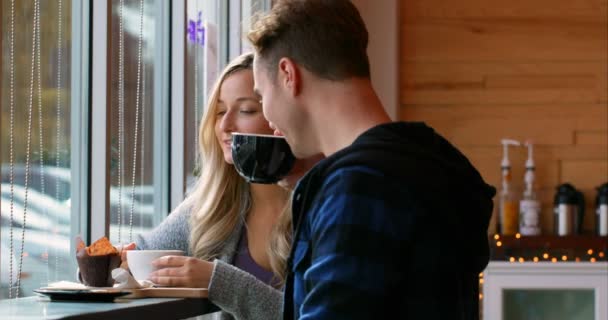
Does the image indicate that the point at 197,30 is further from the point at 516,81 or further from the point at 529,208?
the point at 516,81

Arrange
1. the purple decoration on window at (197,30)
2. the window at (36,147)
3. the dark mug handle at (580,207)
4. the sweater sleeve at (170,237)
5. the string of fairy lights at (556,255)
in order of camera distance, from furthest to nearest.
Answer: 1. the dark mug handle at (580,207)
2. the string of fairy lights at (556,255)
3. the purple decoration on window at (197,30)
4. the sweater sleeve at (170,237)
5. the window at (36,147)

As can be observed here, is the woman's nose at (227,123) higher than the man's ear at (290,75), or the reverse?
the man's ear at (290,75)

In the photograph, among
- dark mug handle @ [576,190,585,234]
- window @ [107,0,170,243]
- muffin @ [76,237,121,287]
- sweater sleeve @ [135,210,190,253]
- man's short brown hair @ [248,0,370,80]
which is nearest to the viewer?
man's short brown hair @ [248,0,370,80]

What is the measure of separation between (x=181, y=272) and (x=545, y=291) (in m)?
2.70

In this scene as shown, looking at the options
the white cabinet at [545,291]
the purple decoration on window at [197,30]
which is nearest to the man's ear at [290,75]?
the purple decoration on window at [197,30]

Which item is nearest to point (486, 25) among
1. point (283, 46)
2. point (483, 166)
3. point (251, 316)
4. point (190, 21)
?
point (483, 166)

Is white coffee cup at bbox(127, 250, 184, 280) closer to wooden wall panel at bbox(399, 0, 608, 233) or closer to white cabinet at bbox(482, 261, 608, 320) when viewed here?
white cabinet at bbox(482, 261, 608, 320)

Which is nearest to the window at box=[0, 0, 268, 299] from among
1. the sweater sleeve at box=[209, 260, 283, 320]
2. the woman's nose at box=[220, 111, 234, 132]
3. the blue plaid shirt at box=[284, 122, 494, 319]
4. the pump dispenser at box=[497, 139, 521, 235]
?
the woman's nose at box=[220, 111, 234, 132]

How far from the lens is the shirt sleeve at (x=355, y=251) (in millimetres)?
1085

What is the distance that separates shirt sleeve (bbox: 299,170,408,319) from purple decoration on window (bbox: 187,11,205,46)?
2.02 metres

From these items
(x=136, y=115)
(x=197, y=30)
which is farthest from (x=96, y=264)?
(x=197, y=30)

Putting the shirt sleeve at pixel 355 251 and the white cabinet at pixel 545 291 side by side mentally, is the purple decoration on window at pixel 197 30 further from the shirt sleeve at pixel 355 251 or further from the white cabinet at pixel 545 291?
the shirt sleeve at pixel 355 251

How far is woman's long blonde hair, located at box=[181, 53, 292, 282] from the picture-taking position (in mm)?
1993

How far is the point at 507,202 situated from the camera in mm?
4301
